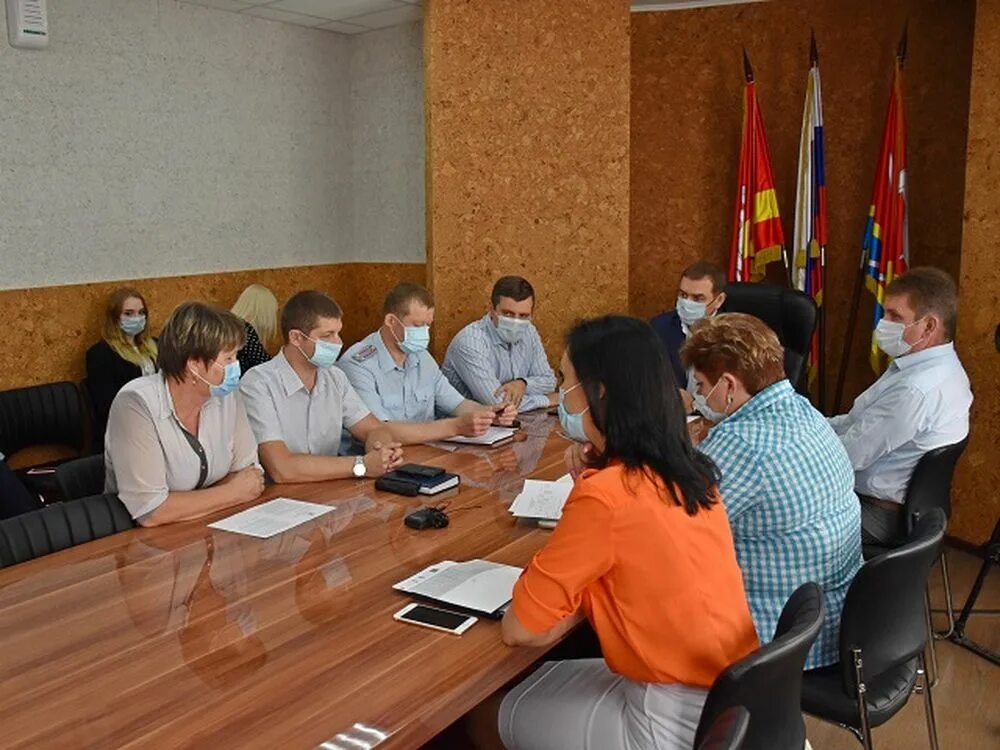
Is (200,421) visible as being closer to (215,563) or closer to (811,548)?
(215,563)

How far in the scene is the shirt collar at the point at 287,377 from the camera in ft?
10.3

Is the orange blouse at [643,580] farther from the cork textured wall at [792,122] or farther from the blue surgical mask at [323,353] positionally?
the cork textured wall at [792,122]

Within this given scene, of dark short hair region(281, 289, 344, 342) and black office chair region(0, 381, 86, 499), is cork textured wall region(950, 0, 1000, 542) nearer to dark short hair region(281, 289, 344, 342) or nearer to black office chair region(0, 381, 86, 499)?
dark short hair region(281, 289, 344, 342)

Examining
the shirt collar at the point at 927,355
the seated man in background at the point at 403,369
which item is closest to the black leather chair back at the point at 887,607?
the shirt collar at the point at 927,355

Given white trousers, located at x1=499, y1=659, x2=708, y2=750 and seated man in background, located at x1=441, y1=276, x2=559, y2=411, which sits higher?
seated man in background, located at x1=441, y1=276, x2=559, y2=411

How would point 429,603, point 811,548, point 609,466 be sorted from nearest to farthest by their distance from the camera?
1. point 609,466
2. point 429,603
3. point 811,548

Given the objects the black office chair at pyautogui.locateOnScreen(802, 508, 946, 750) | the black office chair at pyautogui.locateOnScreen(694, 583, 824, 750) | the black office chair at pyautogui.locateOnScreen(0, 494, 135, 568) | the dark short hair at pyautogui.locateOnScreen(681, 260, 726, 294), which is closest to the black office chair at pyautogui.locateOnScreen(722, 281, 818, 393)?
the dark short hair at pyautogui.locateOnScreen(681, 260, 726, 294)

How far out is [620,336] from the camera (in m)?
1.81

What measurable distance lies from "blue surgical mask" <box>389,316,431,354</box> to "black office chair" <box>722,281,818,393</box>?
1.74 m

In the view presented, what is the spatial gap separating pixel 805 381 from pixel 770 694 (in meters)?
3.62

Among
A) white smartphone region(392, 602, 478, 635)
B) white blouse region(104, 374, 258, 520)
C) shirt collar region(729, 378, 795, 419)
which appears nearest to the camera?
white smartphone region(392, 602, 478, 635)

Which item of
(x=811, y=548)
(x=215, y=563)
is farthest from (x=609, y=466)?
(x=215, y=563)

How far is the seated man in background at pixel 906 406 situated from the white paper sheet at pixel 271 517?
5.93ft

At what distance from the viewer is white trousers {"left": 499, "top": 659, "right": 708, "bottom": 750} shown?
1752 millimetres
